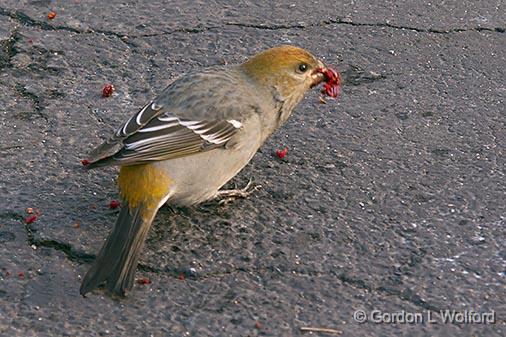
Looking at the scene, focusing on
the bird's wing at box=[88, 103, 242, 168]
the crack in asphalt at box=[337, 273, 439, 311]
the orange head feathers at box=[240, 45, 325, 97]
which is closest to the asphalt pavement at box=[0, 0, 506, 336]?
the crack in asphalt at box=[337, 273, 439, 311]

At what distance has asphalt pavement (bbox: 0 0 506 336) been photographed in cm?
443

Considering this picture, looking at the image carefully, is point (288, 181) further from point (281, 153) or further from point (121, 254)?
point (121, 254)

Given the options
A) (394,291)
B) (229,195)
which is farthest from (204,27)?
(394,291)

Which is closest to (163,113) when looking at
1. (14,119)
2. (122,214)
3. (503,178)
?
(122,214)

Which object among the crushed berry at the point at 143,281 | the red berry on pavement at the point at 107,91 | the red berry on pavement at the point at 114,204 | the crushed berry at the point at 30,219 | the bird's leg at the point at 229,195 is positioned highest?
the red berry on pavement at the point at 107,91

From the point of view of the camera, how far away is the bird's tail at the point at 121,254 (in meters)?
4.42

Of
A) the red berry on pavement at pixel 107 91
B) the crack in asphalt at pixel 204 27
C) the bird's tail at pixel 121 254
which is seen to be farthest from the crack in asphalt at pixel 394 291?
the crack in asphalt at pixel 204 27

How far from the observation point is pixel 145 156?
480 cm

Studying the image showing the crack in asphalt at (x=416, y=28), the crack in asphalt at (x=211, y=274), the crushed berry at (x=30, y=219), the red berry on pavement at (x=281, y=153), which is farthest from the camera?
the crack in asphalt at (x=416, y=28)

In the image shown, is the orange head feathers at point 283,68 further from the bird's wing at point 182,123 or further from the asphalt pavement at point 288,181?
the asphalt pavement at point 288,181

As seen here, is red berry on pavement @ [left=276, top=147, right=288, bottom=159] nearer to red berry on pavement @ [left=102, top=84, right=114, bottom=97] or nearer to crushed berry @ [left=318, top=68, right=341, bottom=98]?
crushed berry @ [left=318, top=68, right=341, bottom=98]

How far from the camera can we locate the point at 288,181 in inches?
216

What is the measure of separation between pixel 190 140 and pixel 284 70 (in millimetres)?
745

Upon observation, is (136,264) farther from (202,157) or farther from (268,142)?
(268,142)
